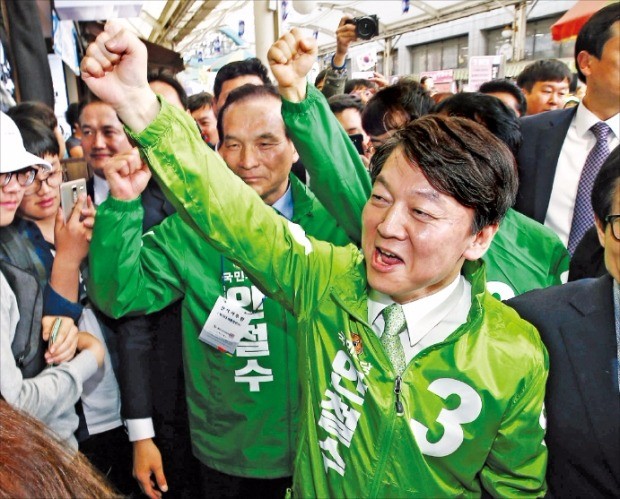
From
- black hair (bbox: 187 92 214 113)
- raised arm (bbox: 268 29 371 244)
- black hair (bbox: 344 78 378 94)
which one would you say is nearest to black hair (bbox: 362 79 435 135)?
raised arm (bbox: 268 29 371 244)

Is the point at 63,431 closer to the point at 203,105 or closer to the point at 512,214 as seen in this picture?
the point at 512,214

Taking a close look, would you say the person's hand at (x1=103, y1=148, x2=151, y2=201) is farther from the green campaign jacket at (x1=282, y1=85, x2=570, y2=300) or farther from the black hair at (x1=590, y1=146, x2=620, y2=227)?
the black hair at (x1=590, y1=146, x2=620, y2=227)

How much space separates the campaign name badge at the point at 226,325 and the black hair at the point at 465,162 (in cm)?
68

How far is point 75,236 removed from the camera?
149 cm

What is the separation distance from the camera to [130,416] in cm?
169

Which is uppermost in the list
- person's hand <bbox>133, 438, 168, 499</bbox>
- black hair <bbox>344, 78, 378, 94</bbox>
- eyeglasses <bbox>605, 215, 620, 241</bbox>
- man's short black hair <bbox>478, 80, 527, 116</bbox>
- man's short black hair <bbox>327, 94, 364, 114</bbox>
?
black hair <bbox>344, 78, 378, 94</bbox>

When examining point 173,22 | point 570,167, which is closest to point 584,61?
point 570,167

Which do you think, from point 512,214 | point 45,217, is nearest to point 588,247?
point 512,214

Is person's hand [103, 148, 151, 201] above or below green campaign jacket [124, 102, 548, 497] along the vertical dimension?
above

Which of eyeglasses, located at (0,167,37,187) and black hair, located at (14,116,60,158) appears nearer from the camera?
eyeglasses, located at (0,167,37,187)

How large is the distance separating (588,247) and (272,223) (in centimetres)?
97

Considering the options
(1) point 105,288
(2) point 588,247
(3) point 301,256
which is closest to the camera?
(3) point 301,256

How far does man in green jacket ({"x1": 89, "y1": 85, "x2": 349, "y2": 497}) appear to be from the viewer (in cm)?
149

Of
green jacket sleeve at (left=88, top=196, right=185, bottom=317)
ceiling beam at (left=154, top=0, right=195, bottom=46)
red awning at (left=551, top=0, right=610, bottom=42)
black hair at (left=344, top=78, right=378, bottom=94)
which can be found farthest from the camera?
ceiling beam at (left=154, top=0, right=195, bottom=46)
